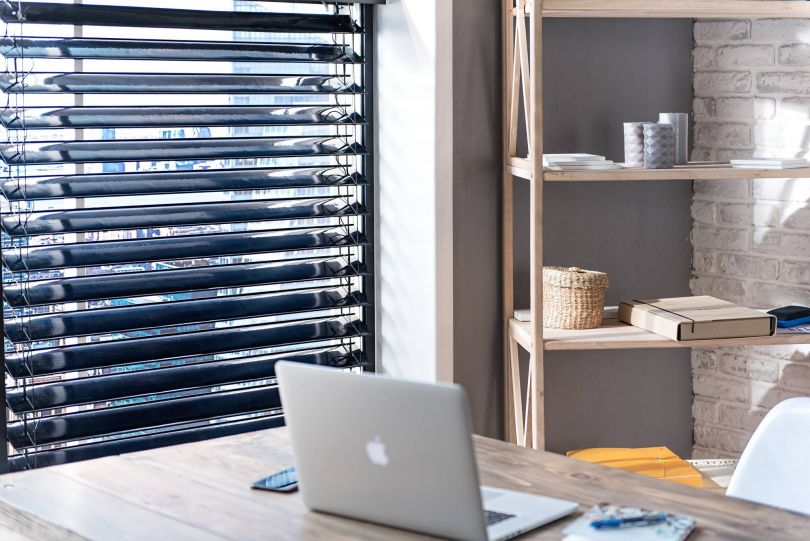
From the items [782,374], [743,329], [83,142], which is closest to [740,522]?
[743,329]

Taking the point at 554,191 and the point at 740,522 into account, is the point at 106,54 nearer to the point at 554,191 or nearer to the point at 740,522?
the point at 554,191

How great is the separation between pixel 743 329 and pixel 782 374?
0.41m

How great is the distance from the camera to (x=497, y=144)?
305 centimetres

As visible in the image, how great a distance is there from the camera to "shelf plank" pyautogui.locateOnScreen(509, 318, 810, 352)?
278 cm

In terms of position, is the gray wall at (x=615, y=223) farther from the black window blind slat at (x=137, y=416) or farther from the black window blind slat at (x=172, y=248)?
the black window blind slat at (x=137, y=416)

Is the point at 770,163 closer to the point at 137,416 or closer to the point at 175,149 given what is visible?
the point at 175,149

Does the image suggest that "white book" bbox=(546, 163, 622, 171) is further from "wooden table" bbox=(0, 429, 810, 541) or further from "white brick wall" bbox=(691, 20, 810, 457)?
"wooden table" bbox=(0, 429, 810, 541)

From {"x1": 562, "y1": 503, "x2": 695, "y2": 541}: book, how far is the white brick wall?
161 centimetres

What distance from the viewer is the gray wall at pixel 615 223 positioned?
312cm

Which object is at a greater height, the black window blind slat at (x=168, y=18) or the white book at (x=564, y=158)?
the black window blind slat at (x=168, y=18)

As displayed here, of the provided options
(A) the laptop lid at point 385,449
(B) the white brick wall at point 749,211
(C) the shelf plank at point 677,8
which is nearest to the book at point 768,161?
(B) the white brick wall at point 749,211

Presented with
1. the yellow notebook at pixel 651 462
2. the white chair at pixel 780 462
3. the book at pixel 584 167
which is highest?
the book at pixel 584 167

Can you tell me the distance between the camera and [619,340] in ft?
9.20

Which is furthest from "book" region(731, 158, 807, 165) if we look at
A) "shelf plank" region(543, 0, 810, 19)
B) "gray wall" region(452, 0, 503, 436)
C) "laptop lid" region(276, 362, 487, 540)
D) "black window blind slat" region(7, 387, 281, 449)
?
"laptop lid" region(276, 362, 487, 540)
